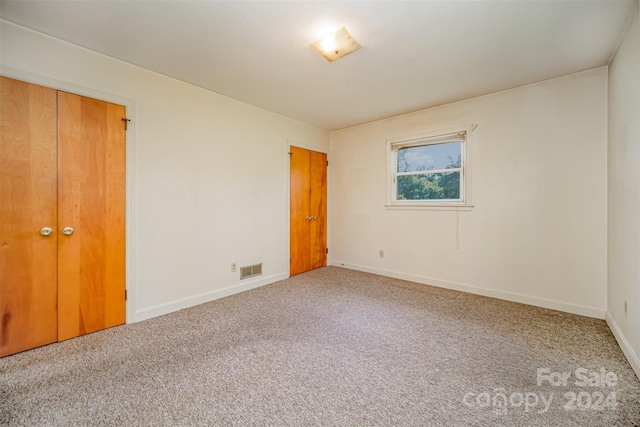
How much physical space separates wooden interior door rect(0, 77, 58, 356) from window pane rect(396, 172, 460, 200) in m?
4.00

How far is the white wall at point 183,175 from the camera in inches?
87.9

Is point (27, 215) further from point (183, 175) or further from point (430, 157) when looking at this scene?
point (430, 157)

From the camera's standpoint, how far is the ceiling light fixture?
Answer: 2.05m

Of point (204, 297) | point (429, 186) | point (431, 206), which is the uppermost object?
point (429, 186)

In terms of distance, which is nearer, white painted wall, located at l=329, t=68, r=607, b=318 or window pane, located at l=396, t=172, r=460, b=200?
white painted wall, located at l=329, t=68, r=607, b=318

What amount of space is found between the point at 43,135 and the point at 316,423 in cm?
287

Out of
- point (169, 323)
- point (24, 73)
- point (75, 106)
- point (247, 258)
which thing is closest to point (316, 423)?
point (169, 323)

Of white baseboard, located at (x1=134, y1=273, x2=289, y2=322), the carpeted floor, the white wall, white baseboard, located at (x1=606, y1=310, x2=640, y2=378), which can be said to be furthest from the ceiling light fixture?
white baseboard, located at (x1=606, y1=310, x2=640, y2=378)

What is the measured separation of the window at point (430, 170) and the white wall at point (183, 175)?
1.89 metres

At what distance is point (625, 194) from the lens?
2.04 meters

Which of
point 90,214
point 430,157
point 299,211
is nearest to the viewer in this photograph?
point 90,214

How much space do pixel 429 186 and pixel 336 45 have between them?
2.43 m

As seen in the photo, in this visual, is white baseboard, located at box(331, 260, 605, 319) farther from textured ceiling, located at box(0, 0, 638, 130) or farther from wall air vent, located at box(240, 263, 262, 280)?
textured ceiling, located at box(0, 0, 638, 130)

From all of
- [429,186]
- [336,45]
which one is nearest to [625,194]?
[429,186]
